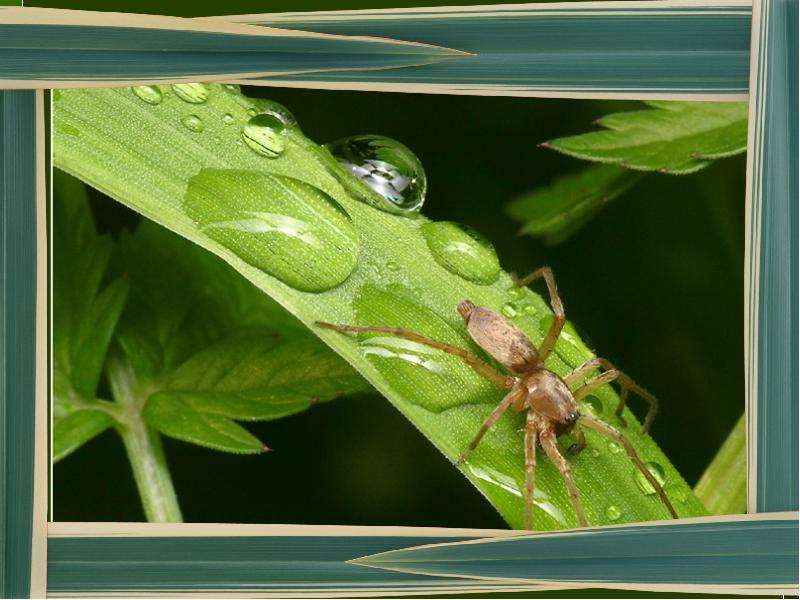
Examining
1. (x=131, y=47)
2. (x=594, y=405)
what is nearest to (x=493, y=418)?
(x=594, y=405)

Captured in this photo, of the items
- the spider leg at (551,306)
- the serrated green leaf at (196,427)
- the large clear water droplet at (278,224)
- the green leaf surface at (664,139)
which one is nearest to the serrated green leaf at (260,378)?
the serrated green leaf at (196,427)

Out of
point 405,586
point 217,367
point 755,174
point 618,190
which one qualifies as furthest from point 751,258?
point 217,367

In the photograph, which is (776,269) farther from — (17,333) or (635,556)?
(17,333)

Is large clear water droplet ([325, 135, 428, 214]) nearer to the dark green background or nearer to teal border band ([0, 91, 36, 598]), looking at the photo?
the dark green background

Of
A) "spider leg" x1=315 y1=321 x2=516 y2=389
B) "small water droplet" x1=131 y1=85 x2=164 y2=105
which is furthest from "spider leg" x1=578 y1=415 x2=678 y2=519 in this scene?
"small water droplet" x1=131 y1=85 x2=164 y2=105

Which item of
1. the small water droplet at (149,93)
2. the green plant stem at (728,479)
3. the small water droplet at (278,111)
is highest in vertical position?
the small water droplet at (149,93)

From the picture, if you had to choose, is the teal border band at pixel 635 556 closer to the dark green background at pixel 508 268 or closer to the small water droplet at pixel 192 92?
the dark green background at pixel 508 268
